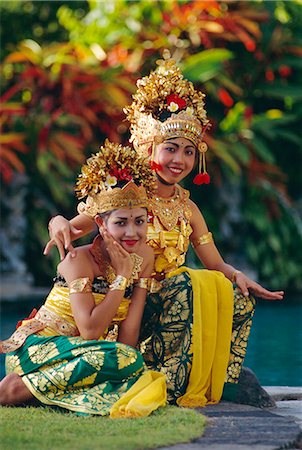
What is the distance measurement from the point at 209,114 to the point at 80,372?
8.23 metres

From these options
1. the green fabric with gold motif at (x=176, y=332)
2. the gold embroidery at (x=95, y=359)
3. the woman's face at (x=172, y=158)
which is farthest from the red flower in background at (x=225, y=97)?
the gold embroidery at (x=95, y=359)

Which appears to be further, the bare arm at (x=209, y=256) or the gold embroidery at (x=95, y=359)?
the bare arm at (x=209, y=256)

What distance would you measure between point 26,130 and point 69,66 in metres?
0.83

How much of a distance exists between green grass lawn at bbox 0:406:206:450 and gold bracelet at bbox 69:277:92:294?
45 centimetres

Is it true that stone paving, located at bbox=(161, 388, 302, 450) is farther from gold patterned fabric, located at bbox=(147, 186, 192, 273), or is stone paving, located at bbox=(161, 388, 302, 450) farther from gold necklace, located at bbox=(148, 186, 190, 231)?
gold necklace, located at bbox=(148, 186, 190, 231)

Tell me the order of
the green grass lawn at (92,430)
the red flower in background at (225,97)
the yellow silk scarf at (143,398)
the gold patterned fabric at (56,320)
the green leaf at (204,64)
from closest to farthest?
the green grass lawn at (92,430), the yellow silk scarf at (143,398), the gold patterned fabric at (56,320), the green leaf at (204,64), the red flower in background at (225,97)

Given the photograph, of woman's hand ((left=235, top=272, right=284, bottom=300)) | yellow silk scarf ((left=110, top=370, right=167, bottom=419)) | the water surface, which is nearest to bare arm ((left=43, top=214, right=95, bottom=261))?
yellow silk scarf ((left=110, top=370, right=167, bottom=419))

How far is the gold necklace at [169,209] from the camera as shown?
4.06 m

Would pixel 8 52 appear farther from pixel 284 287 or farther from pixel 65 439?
pixel 65 439

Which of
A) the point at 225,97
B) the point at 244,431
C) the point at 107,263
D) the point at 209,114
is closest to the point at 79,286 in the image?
the point at 107,263

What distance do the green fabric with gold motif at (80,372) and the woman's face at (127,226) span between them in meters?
0.39

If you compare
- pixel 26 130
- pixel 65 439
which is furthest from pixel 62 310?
pixel 26 130

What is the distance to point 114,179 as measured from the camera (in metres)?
3.75

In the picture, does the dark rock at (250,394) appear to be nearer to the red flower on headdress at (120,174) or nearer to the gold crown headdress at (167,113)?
the gold crown headdress at (167,113)
